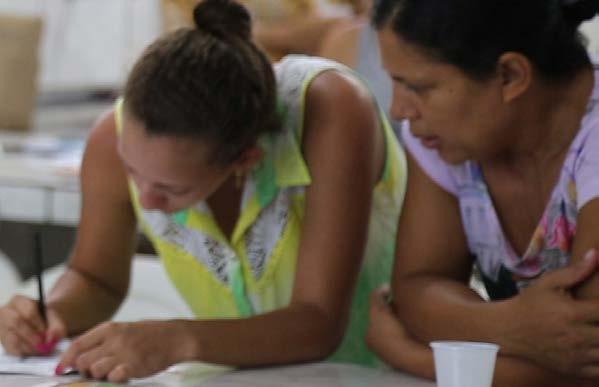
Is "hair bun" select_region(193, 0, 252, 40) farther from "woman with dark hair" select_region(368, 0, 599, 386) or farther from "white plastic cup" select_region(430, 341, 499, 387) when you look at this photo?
"white plastic cup" select_region(430, 341, 499, 387)

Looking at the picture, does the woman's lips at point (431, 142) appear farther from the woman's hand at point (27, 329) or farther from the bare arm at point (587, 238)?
the woman's hand at point (27, 329)

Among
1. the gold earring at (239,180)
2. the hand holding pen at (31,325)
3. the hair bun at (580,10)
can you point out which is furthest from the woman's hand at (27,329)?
the hair bun at (580,10)

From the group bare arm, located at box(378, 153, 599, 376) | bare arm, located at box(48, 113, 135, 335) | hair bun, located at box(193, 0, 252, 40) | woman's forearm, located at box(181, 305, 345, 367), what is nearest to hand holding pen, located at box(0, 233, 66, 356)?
bare arm, located at box(48, 113, 135, 335)

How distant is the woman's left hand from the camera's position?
1393mm

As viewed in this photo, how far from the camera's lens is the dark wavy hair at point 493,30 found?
54.1 inches

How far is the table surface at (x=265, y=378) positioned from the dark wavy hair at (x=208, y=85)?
0.31 m

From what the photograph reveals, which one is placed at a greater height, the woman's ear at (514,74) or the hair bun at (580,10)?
the hair bun at (580,10)

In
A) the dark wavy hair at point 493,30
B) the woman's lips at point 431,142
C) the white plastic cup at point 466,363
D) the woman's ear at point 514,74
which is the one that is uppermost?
the dark wavy hair at point 493,30

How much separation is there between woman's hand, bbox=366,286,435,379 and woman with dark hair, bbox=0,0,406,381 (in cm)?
7

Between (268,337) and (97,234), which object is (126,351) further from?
(97,234)

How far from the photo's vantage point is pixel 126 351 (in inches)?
55.0

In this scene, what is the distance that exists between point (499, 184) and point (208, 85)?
0.41 meters

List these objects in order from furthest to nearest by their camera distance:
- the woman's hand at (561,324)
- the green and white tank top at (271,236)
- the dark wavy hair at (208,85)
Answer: the green and white tank top at (271,236) < the dark wavy hair at (208,85) < the woman's hand at (561,324)

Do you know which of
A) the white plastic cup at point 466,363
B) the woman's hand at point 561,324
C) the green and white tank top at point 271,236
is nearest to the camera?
the white plastic cup at point 466,363
